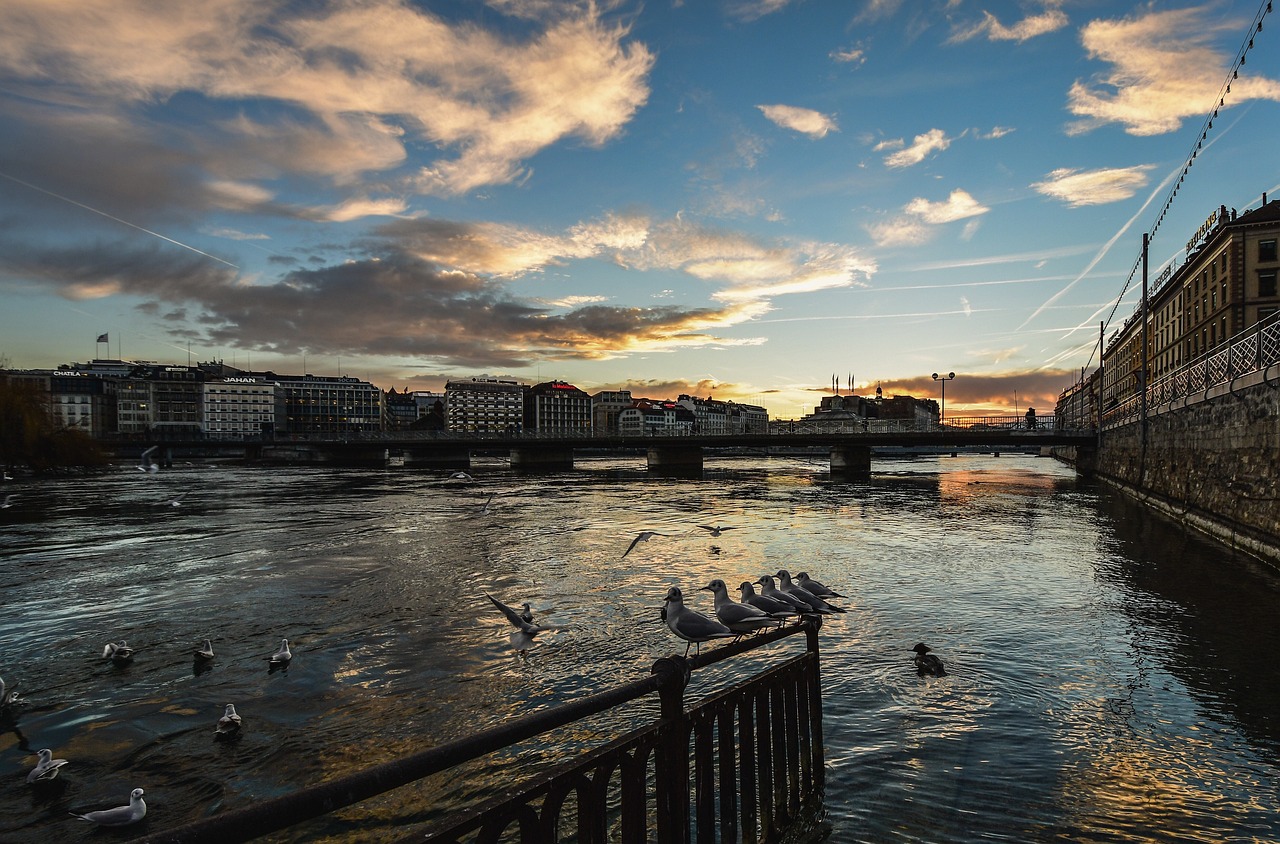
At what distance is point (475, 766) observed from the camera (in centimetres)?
778

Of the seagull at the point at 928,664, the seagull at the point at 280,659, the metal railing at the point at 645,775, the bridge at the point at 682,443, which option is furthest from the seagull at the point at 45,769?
the bridge at the point at 682,443

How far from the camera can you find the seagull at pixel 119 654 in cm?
1156

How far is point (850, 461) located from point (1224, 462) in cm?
5416

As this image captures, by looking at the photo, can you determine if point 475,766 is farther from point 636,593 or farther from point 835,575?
point 835,575

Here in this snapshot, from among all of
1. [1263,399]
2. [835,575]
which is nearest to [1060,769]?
[835,575]

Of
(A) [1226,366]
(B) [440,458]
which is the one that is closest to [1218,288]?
(A) [1226,366]

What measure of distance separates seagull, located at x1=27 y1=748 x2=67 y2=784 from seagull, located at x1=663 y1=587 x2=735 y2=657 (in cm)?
689

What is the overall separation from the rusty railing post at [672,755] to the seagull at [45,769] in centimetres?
754

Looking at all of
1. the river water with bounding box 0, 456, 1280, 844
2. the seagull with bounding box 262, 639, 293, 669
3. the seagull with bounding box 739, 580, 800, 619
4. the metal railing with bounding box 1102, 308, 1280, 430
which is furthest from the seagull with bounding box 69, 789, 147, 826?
the metal railing with bounding box 1102, 308, 1280, 430

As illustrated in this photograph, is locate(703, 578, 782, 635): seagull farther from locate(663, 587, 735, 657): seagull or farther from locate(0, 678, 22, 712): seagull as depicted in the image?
locate(0, 678, 22, 712): seagull

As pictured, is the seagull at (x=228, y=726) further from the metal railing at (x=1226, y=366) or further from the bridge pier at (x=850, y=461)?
the bridge pier at (x=850, y=461)

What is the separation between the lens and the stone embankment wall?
61.0ft

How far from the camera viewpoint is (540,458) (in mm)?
99062

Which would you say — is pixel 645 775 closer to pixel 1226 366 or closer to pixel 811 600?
pixel 811 600
